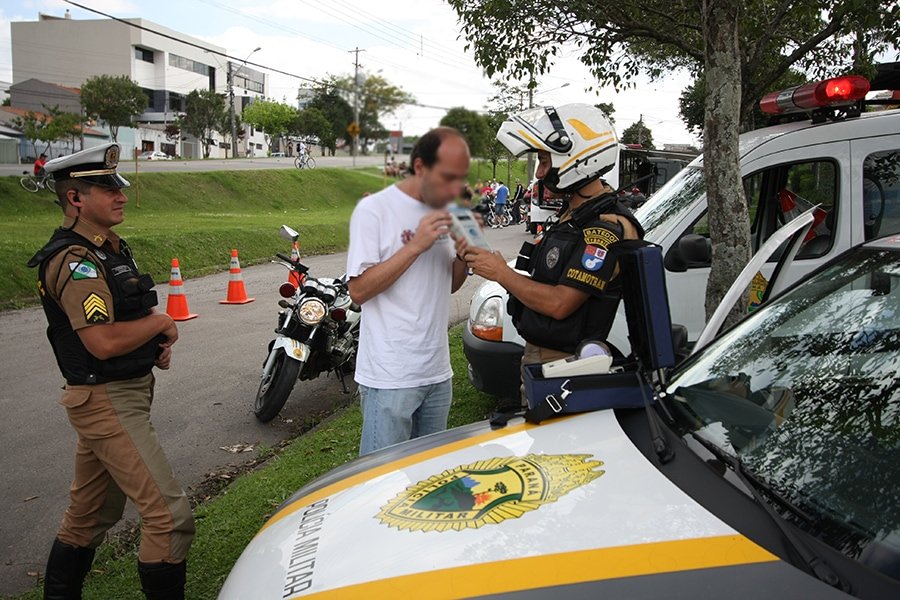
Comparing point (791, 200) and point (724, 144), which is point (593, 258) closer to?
point (724, 144)

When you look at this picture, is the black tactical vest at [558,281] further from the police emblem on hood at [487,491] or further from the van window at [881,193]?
the van window at [881,193]

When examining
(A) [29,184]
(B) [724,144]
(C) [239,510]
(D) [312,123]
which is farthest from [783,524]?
(A) [29,184]

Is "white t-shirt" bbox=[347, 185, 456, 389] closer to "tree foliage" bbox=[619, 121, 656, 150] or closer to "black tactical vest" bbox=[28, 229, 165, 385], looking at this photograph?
"black tactical vest" bbox=[28, 229, 165, 385]

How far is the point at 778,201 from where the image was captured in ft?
17.7

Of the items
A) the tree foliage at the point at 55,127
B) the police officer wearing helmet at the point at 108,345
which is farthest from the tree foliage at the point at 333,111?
the tree foliage at the point at 55,127

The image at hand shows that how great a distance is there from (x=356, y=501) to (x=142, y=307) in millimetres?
1382

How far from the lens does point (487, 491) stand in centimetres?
194

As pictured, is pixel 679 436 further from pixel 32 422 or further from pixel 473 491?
pixel 32 422

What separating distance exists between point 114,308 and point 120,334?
0.11 meters

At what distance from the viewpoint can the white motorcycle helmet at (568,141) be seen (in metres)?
2.92

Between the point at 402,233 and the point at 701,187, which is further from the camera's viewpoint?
the point at 701,187

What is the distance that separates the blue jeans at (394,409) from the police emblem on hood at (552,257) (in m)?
0.63

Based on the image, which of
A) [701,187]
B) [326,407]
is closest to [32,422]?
[326,407]

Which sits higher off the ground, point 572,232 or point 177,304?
point 572,232
